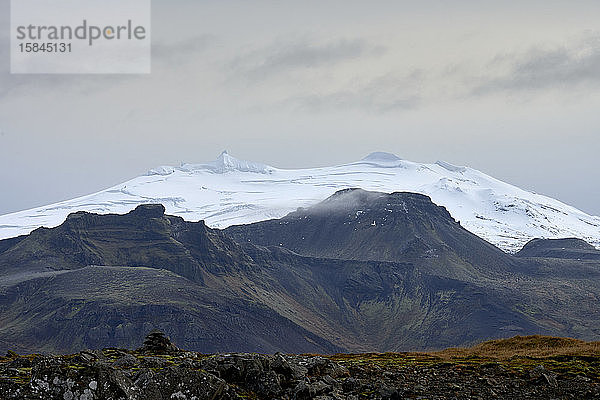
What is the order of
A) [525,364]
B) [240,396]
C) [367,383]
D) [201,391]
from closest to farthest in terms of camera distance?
1. [201,391]
2. [240,396]
3. [367,383]
4. [525,364]

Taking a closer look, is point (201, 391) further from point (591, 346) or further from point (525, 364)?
point (591, 346)

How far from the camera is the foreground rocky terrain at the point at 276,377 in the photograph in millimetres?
20188

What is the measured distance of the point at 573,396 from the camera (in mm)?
29719

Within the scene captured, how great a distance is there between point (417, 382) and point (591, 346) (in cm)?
2365

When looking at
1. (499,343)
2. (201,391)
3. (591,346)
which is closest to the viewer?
(201,391)

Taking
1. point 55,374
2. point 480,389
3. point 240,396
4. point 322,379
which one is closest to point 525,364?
point 480,389

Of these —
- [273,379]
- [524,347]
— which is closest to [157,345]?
[273,379]

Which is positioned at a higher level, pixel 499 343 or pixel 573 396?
pixel 573 396

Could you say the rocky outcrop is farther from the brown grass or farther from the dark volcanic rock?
the brown grass

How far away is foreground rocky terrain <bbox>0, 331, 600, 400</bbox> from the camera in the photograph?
2019 centimetres

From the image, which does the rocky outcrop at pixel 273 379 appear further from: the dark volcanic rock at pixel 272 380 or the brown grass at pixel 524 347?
the brown grass at pixel 524 347

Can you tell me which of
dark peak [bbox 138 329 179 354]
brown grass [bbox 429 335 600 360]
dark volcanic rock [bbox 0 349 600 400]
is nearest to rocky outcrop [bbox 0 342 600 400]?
dark volcanic rock [bbox 0 349 600 400]

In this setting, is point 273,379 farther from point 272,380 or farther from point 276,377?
point 276,377

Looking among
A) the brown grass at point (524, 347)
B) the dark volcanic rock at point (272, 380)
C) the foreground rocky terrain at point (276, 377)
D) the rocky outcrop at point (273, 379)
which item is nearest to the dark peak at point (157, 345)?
the foreground rocky terrain at point (276, 377)
